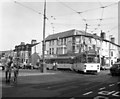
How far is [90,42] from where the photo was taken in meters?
64.5

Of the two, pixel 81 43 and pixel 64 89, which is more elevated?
pixel 81 43

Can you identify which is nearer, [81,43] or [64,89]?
[64,89]

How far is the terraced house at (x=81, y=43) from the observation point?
6159 cm

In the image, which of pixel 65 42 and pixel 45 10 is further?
pixel 65 42

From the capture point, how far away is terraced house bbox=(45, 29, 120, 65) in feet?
202

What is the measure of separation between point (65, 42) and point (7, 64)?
5061 cm

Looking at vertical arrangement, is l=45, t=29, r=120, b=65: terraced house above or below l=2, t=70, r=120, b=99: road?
above

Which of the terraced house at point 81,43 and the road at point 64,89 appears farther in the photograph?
the terraced house at point 81,43

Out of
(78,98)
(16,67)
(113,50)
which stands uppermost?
(113,50)

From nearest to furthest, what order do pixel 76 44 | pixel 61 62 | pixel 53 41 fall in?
pixel 61 62 → pixel 76 44 → pixel 53 41

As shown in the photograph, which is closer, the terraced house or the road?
the road

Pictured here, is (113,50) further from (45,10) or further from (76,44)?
(45,10)

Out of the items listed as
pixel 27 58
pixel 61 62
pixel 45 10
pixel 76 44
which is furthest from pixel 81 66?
pixel 27 58

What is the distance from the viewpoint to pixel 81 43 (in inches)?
2397
